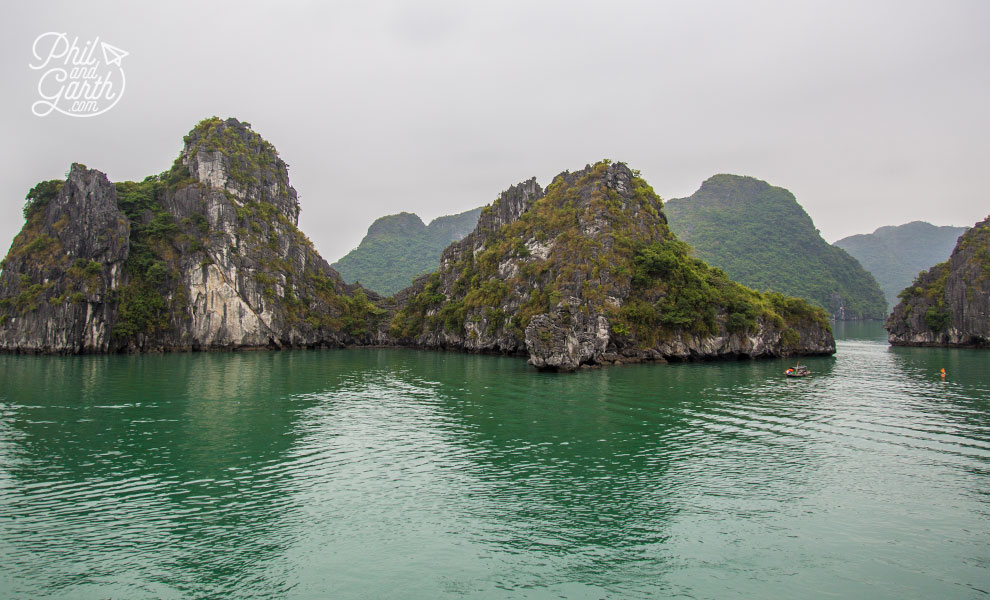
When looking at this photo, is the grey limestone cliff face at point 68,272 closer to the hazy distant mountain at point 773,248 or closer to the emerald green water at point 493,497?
the emerald green water at point 493,497

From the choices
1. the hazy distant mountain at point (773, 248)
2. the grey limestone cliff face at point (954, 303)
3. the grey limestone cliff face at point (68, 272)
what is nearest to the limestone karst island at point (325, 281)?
the grey limestone cliff face at point (68, 272)

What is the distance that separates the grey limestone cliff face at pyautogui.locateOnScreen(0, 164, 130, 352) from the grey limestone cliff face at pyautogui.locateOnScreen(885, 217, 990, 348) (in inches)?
4579

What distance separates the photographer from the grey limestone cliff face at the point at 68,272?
2643 inches

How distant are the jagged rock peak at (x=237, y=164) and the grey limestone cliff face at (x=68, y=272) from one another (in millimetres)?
14802

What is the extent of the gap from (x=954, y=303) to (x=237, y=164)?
11415 cm

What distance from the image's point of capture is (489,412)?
93.7ft

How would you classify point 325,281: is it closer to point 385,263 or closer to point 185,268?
point 185,268

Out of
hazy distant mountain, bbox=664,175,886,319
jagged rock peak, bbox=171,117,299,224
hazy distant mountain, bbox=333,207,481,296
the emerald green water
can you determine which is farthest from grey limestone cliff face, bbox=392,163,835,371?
hazy distant mountain, bbox=664,175,886,319

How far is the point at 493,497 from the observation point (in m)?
15.5

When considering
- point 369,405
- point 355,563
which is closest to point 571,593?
point 355,563

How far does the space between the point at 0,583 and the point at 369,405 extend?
20.8m

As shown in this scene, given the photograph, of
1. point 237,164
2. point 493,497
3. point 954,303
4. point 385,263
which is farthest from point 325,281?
point 954,303

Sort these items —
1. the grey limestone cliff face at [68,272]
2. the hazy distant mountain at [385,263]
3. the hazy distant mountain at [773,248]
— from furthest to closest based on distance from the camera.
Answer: the hazy distant mountain at [385,263] → the hazy distant mountain at [773,248] → the grey limestone cliff face at [68,272]

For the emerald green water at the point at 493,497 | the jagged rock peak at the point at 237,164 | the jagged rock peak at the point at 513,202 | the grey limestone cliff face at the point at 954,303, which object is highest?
the jagged rock peak at the point at 237,164
